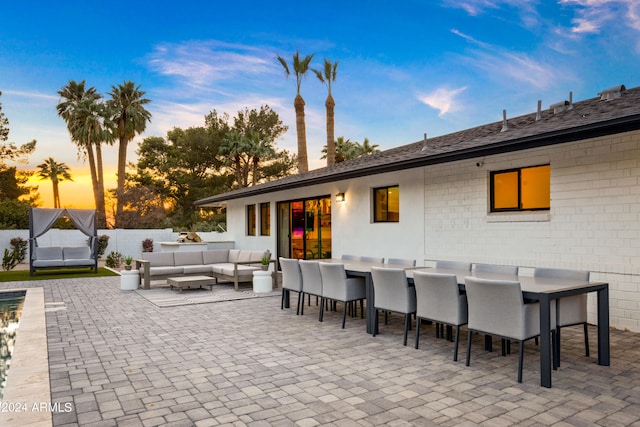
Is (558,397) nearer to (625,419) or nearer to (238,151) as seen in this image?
(625,419)

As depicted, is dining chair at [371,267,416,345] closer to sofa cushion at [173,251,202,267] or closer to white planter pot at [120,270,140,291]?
white planter pot at [120,270,140,291]

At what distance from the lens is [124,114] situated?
26078 millimetres

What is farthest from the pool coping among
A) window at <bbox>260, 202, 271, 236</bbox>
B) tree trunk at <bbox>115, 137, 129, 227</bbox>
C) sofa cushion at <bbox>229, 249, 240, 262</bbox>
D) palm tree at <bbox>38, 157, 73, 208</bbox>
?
palm tree at <bbox>38, 157, 73, 208</bbox>

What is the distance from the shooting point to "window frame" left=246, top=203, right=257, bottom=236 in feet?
52.3

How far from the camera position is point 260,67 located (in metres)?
18.4

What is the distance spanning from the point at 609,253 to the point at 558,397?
3.46 m

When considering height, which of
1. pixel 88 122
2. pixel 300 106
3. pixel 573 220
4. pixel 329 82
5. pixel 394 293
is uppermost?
pixel 329 82

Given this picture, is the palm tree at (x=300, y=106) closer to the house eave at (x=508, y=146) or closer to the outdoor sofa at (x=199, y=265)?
the outdoor sofa at (x=199, y=265)

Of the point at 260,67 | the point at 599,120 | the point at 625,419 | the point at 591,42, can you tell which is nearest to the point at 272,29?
the point at 260,67

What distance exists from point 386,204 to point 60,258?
11435 mm

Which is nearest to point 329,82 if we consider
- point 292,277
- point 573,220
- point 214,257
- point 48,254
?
point 214,257

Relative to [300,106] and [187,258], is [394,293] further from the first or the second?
[300,106]

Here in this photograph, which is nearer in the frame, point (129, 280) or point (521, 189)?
point (521, 189)

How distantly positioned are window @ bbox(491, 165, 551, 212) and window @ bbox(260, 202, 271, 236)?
28.1ft
